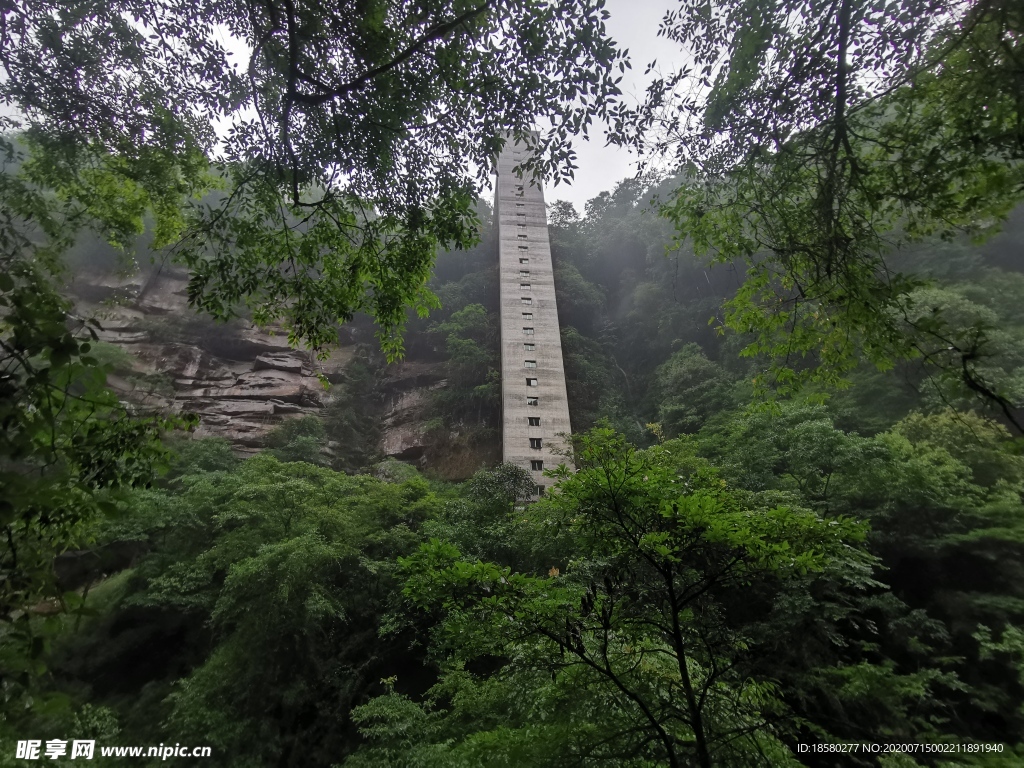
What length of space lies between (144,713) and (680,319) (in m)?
17.2

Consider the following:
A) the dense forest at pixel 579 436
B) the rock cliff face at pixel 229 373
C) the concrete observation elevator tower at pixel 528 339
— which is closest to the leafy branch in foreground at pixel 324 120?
the dense forest at pixel 579 436

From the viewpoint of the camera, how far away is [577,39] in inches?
120

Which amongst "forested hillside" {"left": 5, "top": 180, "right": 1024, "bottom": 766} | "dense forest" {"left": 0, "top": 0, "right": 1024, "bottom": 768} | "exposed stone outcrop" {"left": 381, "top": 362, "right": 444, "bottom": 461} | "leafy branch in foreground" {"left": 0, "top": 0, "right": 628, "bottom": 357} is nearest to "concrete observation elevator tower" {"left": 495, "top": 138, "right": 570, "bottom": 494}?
"forested hillside" {"left": 5, "top": 180, "right": 1024, "bottom": 766}

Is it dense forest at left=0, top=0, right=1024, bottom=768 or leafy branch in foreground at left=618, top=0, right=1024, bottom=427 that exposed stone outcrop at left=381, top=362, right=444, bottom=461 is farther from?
leafy branch in foreground at left=618, top=0, right=1024, bottom=427

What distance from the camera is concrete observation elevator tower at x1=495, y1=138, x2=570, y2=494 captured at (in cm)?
1422

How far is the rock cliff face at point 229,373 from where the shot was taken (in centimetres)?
1570

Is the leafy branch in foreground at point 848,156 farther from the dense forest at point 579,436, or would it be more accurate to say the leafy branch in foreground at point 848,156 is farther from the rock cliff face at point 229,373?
the rock cliff face at point 229,373

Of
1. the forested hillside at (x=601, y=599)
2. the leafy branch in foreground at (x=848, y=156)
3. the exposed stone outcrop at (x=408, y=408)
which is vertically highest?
the exposed stone outcrop at (x=408, y=408)

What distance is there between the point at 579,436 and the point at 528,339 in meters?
12.2

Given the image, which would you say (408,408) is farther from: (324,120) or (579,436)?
(324,120)

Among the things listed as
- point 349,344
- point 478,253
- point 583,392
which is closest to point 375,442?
point 349,344

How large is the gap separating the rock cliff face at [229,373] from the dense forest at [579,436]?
8398 mm

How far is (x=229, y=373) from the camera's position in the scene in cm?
1755

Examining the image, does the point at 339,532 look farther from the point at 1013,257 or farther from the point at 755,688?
the point at 1013,257
